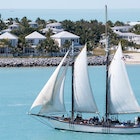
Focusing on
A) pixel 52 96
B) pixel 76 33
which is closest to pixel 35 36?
pixel 76 33

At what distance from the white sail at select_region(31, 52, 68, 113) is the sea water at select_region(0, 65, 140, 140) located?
144cm

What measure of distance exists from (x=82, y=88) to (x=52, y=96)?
192 centimetres

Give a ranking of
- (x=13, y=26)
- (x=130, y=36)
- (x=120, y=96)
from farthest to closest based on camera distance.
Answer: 1. (x=130, y=36)
2. (x=13, y=26)
3. (x=120, y=96)

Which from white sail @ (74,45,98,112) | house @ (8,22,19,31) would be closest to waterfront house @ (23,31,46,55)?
house @ (8,22,19,31)

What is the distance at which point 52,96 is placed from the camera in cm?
4450

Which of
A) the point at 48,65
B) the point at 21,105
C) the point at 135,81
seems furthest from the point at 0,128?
the point at 48,65

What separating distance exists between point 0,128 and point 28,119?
3.48 m

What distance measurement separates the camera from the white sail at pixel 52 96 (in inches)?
1738

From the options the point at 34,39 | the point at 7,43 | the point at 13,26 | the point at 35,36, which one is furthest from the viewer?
the point at 13,26

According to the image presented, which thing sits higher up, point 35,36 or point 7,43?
point 35,36

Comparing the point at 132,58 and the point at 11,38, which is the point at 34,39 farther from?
the point at 132,58

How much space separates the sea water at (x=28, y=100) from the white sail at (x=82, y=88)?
1.67 meters

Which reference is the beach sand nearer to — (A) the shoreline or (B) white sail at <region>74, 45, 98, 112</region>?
(A) the shoreline

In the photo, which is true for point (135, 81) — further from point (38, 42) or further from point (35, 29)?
point (35, 29)
